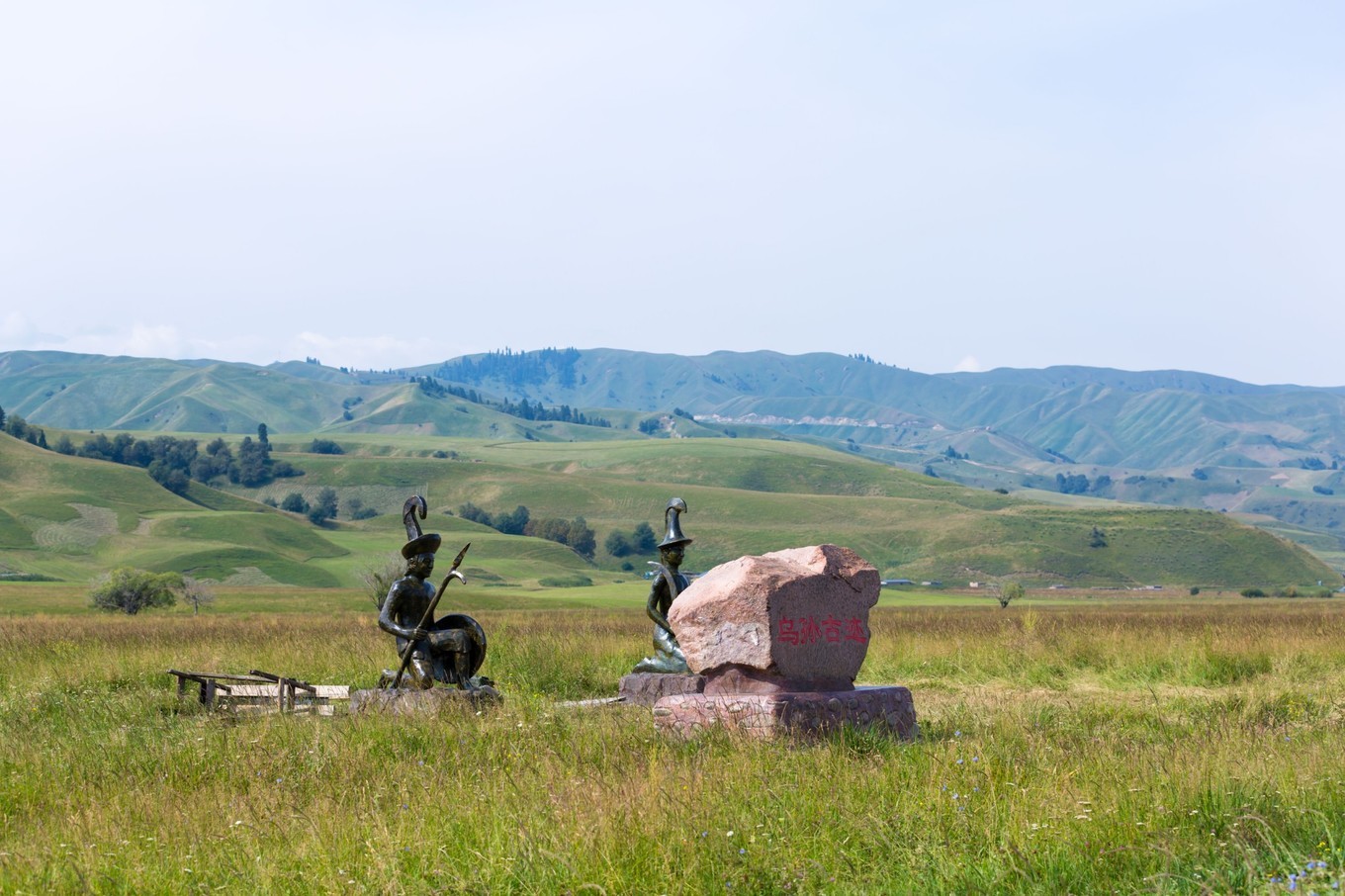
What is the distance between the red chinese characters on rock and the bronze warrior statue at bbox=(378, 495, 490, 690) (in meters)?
3.42

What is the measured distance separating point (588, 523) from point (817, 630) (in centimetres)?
14166

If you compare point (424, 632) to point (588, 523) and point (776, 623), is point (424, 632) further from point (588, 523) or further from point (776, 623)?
point (588, 523)

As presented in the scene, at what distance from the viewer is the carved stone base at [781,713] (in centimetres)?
1109

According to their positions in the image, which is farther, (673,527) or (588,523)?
(588,523)

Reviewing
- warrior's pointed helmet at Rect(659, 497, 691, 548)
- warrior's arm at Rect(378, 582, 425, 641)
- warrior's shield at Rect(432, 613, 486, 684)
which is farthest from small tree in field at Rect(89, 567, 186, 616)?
warrior's shield at Rect(432, 613, 486, 684)

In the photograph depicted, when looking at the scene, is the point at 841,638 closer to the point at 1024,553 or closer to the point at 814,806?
the point at 814,806

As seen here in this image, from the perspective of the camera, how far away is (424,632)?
13719mm

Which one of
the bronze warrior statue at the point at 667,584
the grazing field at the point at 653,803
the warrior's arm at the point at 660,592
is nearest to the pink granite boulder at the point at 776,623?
the grazing field at the point at 653,803

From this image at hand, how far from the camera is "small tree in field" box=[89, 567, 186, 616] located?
2149 inches

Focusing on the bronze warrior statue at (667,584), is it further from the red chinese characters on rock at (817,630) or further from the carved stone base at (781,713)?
the carved stone base at (781,713)

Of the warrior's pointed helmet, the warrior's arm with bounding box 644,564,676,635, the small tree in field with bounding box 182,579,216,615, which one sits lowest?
the small tree in field with bounding box 182,579,216,615

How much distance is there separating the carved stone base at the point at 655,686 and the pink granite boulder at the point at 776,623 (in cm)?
240

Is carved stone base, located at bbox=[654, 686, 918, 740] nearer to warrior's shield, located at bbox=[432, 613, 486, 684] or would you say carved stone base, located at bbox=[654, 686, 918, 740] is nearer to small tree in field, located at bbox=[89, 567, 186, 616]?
warrior's shield, located at bbox=[432, 613, 486, 684]

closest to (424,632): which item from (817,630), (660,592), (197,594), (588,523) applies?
(660,592)
